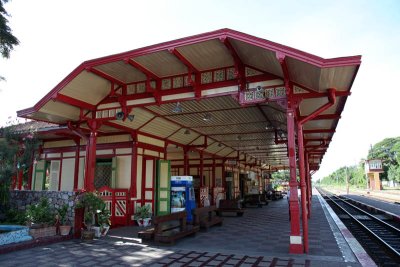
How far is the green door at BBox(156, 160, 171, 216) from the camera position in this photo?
40.3ft

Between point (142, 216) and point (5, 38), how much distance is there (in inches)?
271

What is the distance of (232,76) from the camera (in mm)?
7734

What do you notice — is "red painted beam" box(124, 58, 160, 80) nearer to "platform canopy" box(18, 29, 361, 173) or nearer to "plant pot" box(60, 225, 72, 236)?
"platform canopy" box(18, 29, 361, 173)

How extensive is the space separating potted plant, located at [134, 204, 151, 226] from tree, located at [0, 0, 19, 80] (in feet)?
20.8

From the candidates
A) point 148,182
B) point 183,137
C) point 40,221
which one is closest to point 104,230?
point 40,221

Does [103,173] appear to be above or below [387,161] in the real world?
below

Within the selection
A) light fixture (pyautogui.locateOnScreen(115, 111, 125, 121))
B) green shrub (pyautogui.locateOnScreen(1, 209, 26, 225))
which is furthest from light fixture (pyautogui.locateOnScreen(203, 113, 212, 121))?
green shrub (pyautogui.locateOnScreen(1, 209, 26, 225))

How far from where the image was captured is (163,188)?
41.0 feet

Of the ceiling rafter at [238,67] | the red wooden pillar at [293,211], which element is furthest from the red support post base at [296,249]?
the ceiling rafter at [238,67]

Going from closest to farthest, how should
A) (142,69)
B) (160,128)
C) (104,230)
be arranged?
(142,69) → (104,230) → (160,128)

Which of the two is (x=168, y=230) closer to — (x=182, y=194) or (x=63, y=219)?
(x=63, y=219)

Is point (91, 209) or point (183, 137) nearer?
point (91, 209)

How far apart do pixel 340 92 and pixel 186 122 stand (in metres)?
6.31

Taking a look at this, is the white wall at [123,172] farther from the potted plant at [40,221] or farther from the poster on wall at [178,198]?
the potted plant at [40,221]
